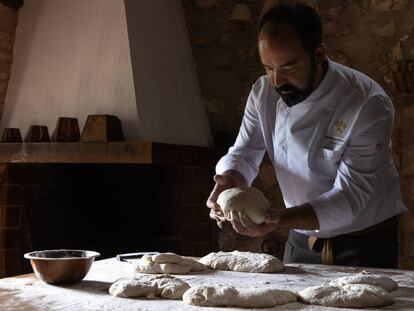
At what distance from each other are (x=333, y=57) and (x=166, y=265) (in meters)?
1.73

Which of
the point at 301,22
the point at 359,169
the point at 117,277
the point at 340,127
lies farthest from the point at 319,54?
the point at 117,277

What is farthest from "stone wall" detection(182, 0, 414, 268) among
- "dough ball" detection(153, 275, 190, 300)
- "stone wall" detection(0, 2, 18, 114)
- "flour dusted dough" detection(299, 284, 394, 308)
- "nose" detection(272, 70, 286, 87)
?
"dough ball" detection(153, 275, 190, 300)

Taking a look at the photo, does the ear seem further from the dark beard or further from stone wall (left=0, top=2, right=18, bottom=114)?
stone wall (left=0, top=2, right=18, bottom=114)

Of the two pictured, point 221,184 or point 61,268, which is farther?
point 221,184

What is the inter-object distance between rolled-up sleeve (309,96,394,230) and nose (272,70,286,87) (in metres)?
0.24

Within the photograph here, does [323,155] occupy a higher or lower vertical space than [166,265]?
higher

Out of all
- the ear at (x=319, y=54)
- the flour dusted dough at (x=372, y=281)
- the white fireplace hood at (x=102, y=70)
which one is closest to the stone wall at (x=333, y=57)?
the white fireplace hood at (x=102, y=70)

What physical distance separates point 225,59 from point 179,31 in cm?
28

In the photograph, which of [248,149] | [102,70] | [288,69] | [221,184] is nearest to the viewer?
[288,69]

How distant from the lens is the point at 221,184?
1.94 m

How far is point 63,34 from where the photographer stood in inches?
118

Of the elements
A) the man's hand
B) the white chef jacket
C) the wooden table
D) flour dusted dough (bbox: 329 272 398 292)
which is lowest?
the wooden table

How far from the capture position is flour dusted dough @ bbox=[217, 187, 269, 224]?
168cm

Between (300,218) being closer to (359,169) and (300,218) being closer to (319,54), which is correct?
(359,169)
